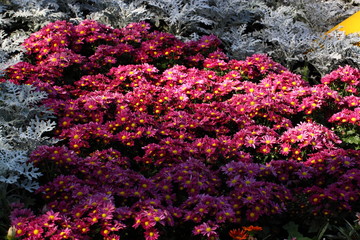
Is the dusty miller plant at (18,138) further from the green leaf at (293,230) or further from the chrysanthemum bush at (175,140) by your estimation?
the green leaf at (293,230)

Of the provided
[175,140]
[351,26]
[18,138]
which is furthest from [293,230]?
[351,26]

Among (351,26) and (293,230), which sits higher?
(351,26)

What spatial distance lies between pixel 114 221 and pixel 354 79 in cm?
272

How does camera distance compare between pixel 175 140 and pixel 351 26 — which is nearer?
pixel 175 140

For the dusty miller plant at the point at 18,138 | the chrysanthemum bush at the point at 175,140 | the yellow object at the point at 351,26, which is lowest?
the dusty miller plant at the point at 18,138

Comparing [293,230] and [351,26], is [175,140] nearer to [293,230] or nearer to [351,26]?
[293,230]

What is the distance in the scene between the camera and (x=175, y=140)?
3.25 m

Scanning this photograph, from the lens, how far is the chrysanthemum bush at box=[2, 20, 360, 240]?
253cm

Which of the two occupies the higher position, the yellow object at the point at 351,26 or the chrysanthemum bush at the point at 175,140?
the yellow object at the point at 351,26

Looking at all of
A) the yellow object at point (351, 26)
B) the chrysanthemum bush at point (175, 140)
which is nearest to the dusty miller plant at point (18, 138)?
the chrysanthemum bush at point (175, 140)

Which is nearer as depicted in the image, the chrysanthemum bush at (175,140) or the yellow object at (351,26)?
the chrysanthemum bush at (175,140)

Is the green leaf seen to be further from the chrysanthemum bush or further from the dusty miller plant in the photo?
the dusty miller plant

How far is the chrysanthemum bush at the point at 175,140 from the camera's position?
2.53m

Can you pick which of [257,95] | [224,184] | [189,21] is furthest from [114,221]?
[189,21]
